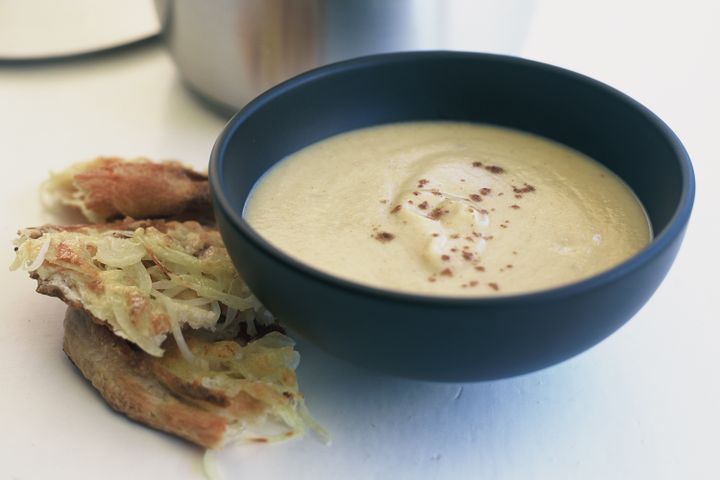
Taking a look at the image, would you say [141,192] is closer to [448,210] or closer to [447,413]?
[448,210]

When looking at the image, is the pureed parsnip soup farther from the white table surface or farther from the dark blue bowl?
the white table surface

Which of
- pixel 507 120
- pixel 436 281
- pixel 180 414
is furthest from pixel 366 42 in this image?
pixel 180 414

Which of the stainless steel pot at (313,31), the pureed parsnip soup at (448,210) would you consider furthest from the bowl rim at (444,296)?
the stainless steel pot at (313,31)

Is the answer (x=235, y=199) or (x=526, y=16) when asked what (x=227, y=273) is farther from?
(x=526, y=16)

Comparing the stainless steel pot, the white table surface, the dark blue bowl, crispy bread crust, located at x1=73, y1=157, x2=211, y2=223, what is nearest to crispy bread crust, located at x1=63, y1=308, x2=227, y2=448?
the white table surface

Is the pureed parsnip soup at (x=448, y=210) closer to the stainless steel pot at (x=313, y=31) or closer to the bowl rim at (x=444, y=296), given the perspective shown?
the bowl rim at (x=444, y=296)

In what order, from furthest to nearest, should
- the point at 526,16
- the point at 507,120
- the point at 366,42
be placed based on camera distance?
the point at 526,16
the point at 366,42
the point at 507,120
